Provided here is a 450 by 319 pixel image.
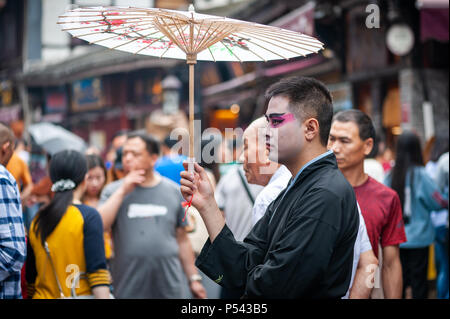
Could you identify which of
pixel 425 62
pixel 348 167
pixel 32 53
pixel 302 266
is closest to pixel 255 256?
pixel 302 266

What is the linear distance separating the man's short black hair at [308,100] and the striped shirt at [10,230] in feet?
5.38

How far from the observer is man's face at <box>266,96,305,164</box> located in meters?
2.38

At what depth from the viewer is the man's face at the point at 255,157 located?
12.8 ft

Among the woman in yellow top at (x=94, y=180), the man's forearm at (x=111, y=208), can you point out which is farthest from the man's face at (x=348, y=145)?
the woman in yellow top at (x=94, y=180)

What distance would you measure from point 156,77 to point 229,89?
503 centimetres

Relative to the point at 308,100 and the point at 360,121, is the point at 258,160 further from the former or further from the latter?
the point at 308,100

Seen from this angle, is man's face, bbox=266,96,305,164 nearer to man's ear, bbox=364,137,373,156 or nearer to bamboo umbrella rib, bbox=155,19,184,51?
bamboo umbrella rib, bbox=155,19,184,51

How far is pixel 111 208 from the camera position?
4559 millimetres

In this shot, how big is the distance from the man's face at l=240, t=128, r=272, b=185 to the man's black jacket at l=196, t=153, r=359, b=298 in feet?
4.76

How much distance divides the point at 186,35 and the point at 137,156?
7.37 feet

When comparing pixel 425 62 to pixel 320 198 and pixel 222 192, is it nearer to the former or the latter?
pixel 222 192

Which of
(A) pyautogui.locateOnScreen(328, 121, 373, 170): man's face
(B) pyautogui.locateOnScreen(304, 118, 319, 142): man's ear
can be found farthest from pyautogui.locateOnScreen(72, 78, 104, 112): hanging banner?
(B) pyautogui.locateOnScreen(304, 118, 319, 142): man's ear

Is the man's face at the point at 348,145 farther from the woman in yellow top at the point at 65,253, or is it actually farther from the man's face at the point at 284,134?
the woman in yellow top at the point at 65,253

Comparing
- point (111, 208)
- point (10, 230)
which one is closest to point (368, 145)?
point (111, 208)
